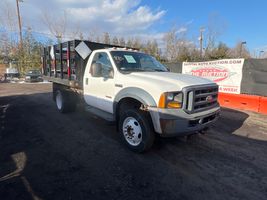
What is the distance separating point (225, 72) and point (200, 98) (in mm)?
7333

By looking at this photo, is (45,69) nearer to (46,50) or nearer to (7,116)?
(46,50)

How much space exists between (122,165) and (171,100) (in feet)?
5.04

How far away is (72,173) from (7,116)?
5093mm

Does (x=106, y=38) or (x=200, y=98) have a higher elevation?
(x=106, y=38)

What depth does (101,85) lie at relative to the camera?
Answer: 499 cm

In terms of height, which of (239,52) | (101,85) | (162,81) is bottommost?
(101,85)

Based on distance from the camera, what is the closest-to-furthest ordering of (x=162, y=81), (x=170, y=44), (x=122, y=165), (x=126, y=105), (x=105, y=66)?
(x=122, y=165) → (x=162, y=81) → (x=126, y=105) → (x=105, y=66) → (x=170, y=44)

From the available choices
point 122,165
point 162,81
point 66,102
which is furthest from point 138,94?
point 66,102

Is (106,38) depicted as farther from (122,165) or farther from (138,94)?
(122,165)

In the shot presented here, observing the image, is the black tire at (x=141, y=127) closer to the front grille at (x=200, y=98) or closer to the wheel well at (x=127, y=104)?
the wheel well at (x=127, y=104)

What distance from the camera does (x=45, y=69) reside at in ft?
28.1

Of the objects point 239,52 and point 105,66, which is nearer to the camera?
point 105,66

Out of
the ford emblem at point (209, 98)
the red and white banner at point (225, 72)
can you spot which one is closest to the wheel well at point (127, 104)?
the ford emblem at point (209, 98)

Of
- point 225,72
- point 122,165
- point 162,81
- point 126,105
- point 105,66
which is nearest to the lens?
point 122,165
